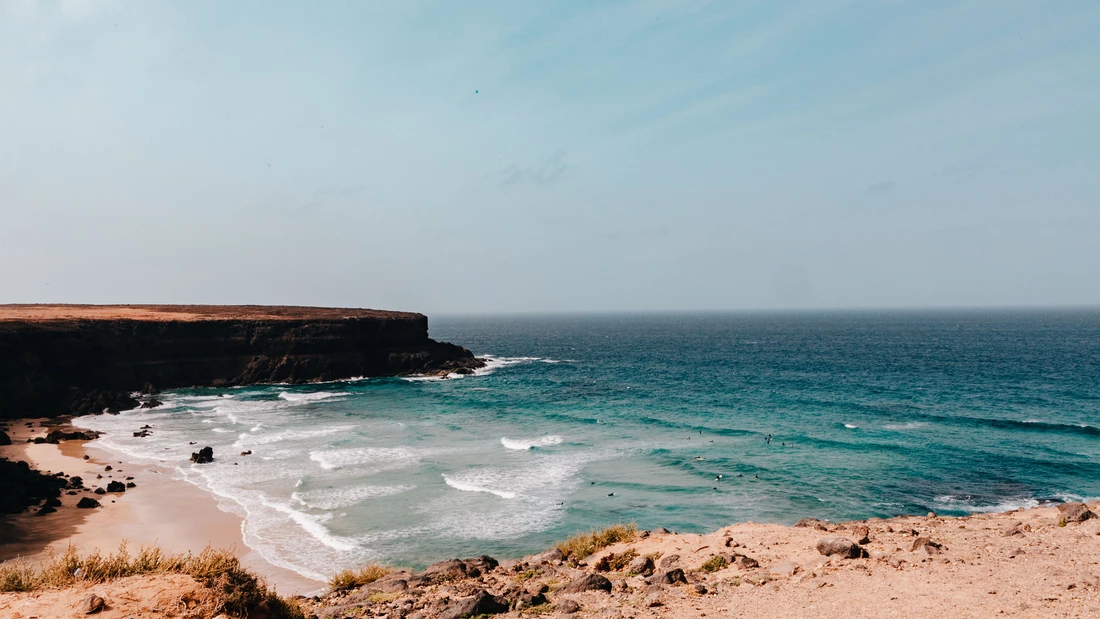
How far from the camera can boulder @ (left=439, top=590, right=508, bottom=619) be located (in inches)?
494

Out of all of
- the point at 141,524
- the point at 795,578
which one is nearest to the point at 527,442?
the point at 141,524

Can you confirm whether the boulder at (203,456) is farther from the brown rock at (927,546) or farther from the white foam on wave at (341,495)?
the brown rock at (927,546)

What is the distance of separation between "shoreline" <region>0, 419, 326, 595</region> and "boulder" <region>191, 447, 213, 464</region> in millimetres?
1674

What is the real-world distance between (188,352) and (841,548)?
75.6 m

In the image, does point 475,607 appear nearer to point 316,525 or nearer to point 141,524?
point 316,525

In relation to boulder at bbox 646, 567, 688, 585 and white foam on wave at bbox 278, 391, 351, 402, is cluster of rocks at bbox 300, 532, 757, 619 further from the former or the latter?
white foam on wave at bbox 278, 391, 351, 402

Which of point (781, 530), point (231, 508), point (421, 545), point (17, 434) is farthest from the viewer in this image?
point (17, 434)

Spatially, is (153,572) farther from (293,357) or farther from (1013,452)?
(293,357)

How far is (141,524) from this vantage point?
84.9 feet

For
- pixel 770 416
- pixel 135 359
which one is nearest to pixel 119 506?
pixel 770 416

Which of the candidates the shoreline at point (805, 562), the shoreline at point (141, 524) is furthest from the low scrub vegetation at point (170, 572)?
the shoreline at point (141, 524)

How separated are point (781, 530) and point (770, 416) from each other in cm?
3229

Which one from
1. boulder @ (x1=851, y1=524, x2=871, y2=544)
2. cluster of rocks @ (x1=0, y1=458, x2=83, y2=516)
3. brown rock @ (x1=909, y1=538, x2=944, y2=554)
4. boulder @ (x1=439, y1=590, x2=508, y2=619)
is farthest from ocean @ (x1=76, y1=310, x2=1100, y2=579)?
brown rock @ (x1=909, y1=538, x2=944, y2=554)

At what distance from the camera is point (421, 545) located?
2370cm
